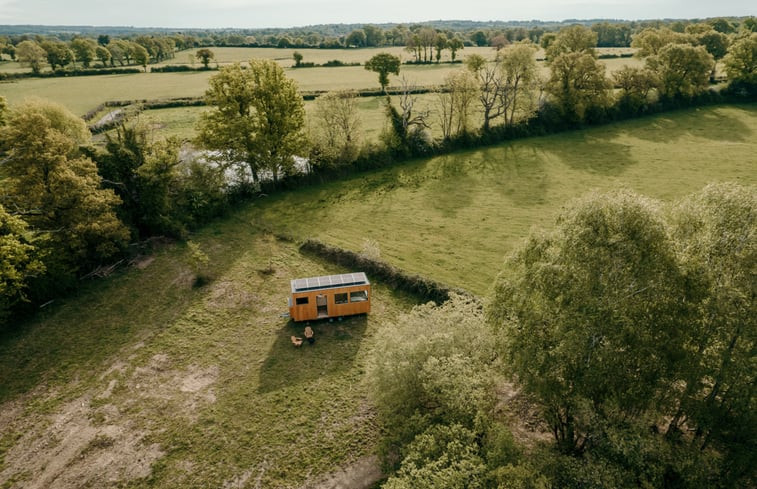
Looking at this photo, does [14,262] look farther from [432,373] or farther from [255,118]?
[432,373]

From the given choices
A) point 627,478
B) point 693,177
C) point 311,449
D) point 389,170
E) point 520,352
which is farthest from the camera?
point 389,170

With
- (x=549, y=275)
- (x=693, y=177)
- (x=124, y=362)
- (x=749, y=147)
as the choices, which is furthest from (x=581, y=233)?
(x=749, y=147)

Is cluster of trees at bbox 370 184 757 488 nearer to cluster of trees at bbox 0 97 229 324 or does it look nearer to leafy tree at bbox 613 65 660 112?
cluster of trees at bbox 0 97 229 324

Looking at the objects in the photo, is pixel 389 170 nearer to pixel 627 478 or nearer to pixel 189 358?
pixel 189 358

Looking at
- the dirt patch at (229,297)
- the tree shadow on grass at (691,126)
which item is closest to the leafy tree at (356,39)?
the tree shadow on grass at (691,126)

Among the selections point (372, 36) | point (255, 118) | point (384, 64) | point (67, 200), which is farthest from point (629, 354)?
point (372, 36)

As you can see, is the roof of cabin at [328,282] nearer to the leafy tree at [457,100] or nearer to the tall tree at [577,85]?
the leafy tree at [457,100]
